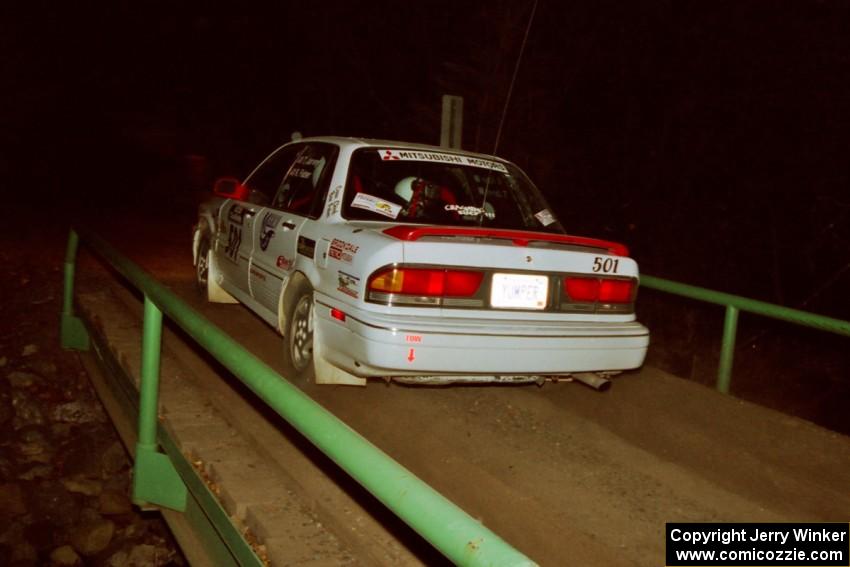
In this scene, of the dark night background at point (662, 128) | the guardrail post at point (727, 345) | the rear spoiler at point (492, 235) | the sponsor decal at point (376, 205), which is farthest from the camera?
the dark night background at point (662, 128)

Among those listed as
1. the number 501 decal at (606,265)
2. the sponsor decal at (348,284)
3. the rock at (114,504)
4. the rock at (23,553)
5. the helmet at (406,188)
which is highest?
the helmet at (406,188)

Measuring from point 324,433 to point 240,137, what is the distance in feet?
113

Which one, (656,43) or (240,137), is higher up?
(656,43)

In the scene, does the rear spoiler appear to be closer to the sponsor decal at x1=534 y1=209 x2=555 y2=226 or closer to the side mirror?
the sponsor decal at x1=534 y1=209 x2=555 y2=226

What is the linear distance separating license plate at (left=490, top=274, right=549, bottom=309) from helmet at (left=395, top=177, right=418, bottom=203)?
1.09 m

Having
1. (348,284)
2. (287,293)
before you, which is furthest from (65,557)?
(348,284)

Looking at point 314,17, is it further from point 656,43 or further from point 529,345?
point 529,345

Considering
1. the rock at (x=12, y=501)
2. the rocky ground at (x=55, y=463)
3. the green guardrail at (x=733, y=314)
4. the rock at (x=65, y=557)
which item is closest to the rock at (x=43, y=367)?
the rocky ground at (x=55, y=463)

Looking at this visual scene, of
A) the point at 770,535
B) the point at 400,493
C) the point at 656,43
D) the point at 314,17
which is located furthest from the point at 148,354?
the point at 314,17

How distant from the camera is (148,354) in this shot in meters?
3.87

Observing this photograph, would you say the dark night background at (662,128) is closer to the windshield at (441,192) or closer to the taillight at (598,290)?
the windshield at (441,192)

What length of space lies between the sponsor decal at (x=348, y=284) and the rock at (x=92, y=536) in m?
2.50

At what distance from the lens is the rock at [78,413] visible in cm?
687

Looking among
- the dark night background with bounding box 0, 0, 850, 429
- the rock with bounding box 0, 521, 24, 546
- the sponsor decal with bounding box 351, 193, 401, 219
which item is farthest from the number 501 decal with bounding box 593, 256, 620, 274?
the dark night background with bounding box 0, 0, 850, 429
